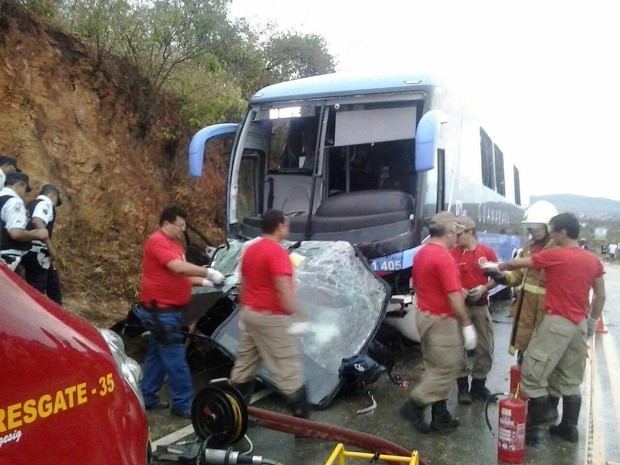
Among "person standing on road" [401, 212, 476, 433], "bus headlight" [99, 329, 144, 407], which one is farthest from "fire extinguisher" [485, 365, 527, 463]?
"bus headlight" [99, 329, 144, 407]

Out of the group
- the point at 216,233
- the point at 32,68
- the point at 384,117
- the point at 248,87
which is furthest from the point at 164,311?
the point at 248,87

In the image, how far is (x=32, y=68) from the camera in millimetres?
8477

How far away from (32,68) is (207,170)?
12.0ft

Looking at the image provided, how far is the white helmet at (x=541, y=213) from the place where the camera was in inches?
224

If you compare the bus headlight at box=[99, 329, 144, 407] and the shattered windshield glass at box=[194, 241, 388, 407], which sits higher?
the bus headlight at box=[99, 329, 144, 407]

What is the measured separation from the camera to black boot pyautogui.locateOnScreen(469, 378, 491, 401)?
19.4 ft

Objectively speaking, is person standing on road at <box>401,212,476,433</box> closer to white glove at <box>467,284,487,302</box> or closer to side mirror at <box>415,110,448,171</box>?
white glove at <box>467,284,487,302</box>

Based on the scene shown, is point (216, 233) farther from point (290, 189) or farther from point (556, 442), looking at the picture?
point (556, 442)

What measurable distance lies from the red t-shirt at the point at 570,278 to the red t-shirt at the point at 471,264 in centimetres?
126

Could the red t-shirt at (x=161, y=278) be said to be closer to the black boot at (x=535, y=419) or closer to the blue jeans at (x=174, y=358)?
the blue jeans at (x=174, y=358)

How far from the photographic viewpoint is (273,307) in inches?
187

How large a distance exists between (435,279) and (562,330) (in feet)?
3.24

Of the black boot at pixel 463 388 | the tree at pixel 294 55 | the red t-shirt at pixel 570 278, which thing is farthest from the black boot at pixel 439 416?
the tree at pixel 294 55

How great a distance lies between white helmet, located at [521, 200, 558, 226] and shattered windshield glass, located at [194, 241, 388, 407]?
1530 mm
